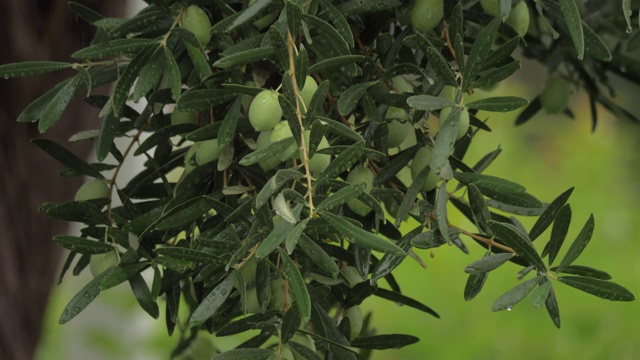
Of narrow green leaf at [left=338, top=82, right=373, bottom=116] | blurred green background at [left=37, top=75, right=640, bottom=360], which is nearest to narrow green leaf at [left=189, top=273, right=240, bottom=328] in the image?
narrow green leaf at [left=338, top=82, right=373, bottom=116]

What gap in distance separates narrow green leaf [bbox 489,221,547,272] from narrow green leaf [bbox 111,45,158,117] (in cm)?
21

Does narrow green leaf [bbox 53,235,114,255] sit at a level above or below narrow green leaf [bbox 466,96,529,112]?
below

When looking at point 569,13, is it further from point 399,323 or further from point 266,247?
point 399,323

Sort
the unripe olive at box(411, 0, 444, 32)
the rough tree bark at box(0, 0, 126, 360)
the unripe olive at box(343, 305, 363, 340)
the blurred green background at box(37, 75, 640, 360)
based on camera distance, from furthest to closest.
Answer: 1. the blurred green background at box(37, 75, 640, 360)
2. the rough tree bark at box(0, 0, 126, 360)
3. the unripe olive at box(343, 305, 363, 340)
4. the unripe olive at box(411, 0, 444, 32)

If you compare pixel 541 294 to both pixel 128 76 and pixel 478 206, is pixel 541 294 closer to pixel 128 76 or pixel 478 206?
pixel 478 206

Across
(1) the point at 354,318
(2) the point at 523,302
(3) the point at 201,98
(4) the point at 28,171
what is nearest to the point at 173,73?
(3) the point at 201,98

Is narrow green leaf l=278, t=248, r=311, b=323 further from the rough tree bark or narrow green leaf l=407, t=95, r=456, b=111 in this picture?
the rough tree bark

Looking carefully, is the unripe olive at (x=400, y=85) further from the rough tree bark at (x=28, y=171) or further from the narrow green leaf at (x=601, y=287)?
the rough tree bark at (x=28, y=171)

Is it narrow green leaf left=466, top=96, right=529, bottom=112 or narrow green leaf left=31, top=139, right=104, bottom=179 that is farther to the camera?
narrow green leaf left=31, top=139, right=104, bottom=179

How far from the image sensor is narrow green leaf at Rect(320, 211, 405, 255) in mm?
392

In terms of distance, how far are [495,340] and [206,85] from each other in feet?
4.82

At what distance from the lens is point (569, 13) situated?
0.44 meters

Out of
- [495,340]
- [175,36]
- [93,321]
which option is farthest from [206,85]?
[495,340]

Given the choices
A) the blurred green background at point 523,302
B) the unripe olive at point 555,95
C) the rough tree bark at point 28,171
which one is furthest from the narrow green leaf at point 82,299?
the blurred green background at point 523,302
